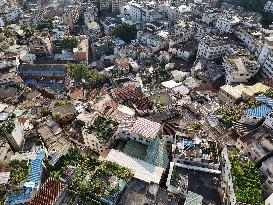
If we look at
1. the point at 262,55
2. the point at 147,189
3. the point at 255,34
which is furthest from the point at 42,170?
the point at 255,34

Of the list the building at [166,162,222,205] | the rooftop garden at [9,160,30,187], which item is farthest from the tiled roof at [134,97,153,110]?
the rooftop garden at [9,160,30,187]

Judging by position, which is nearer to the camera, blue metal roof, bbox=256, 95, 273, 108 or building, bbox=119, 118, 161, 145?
building, bbox=119, 118, 161, 145

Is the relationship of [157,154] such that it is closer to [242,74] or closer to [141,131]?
[141,131]

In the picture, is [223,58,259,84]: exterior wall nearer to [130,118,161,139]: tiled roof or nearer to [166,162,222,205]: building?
[130,118,161,139]: tiled roof

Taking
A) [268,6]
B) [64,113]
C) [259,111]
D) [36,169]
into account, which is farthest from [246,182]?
[268,6]

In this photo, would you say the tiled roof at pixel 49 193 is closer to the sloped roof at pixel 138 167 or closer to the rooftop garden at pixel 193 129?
the sloped roof at pixel 138 167

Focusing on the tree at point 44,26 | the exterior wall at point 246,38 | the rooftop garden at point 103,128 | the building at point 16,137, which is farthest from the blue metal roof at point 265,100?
the tree at point 44,26

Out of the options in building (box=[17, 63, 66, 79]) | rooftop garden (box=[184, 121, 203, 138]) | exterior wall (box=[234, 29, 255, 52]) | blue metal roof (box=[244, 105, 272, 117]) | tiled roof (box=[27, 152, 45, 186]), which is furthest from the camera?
building (box=[17, 63, 66, 79])
